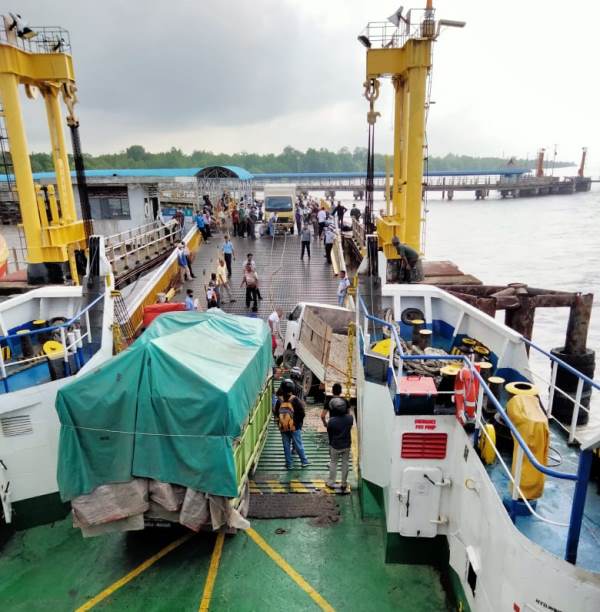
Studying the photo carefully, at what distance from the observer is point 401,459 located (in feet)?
18.4

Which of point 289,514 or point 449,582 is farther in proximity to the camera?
point 289,514

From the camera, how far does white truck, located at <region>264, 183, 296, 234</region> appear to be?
24266 mm

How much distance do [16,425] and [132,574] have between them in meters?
2.57

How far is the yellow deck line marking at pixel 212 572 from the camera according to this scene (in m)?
5.59

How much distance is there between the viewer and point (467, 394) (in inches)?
195

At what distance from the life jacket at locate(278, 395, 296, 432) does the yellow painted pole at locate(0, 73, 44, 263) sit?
32.2 ft

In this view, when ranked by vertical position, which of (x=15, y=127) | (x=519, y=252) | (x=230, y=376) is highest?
(x=15, y=127)

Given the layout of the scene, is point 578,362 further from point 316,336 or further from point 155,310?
point 155,310

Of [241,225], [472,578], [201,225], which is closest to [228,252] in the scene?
[201,225]

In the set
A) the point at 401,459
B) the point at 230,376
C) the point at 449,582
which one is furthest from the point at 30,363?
the point at 449,582

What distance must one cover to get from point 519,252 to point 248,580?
128 ft

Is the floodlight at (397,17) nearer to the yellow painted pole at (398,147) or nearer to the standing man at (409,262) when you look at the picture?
the yellow painted pole at (398,147)

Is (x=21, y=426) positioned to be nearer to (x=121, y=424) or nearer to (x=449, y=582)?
(x=121, y=424)

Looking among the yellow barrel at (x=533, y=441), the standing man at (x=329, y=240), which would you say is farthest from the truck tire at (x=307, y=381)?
the standing man at (x=329, y=240)
